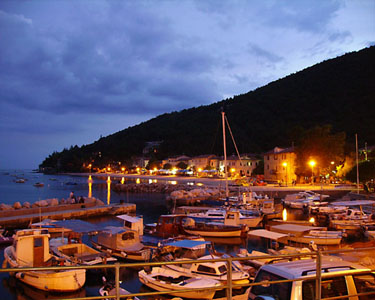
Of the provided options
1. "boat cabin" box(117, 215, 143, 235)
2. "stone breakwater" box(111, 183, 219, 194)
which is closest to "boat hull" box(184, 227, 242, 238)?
"boat cabin" box(117, 215, 143, 235)

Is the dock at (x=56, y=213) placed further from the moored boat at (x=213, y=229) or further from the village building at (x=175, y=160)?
the village building at (x=175, y=160)

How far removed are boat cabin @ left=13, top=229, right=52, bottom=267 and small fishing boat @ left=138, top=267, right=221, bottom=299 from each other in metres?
5.39

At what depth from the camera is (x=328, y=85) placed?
117312 millimetres

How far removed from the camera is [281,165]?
6550 centimetres

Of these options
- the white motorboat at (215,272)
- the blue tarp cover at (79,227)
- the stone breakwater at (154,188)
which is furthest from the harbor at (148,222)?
the stone breakwater at (154,188)

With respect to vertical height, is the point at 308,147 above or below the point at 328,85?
below

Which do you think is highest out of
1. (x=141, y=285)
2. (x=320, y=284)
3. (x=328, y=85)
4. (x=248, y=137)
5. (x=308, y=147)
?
(x=328, y=85)

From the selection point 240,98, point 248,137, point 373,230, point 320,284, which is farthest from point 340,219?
point 240,98

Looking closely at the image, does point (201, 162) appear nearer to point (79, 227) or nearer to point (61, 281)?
Answer: point (79, 227)

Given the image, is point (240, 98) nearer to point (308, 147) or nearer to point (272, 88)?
point (272, 88)

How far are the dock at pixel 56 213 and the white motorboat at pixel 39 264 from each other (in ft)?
49.1

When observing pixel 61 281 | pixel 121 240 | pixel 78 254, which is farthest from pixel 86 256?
pixel 121 240

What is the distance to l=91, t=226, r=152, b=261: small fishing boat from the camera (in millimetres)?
19047

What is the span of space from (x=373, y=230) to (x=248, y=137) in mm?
94269
